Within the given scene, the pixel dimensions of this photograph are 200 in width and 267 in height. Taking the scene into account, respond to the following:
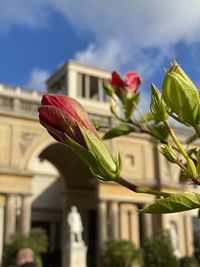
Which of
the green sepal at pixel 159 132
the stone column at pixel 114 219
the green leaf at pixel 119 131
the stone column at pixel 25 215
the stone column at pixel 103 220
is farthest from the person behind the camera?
the stone column at pixel 114 219

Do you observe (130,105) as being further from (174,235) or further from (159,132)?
(174,235)

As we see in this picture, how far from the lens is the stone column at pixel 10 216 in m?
16.3

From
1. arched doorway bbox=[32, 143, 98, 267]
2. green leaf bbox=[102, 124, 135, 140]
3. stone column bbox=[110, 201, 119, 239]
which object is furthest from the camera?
arched doorway bbox=[32, 143, 98, 267]

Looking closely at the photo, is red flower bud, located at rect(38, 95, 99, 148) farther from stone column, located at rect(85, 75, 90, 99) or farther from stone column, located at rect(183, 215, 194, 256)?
stone column, located at rect(85, 75, 90, 99)

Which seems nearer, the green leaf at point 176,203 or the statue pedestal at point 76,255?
the green leaf at point 176,203

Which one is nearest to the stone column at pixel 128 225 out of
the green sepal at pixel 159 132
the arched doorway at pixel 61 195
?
the arched doorway at pixel 61 195

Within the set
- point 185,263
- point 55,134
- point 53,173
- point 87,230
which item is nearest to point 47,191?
point 53,173

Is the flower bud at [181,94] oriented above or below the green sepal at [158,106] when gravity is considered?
below

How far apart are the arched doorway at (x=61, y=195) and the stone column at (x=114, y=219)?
1.95 meters

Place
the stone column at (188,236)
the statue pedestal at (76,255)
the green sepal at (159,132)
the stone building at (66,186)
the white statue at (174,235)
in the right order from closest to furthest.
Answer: the green sepal at (159,132), the stone building at (66,186), the statue pedestal at (76,255), the white statue at (174,235), the stone column at (188,236)

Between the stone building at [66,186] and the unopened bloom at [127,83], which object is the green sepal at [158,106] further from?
the stone building at [66,186]

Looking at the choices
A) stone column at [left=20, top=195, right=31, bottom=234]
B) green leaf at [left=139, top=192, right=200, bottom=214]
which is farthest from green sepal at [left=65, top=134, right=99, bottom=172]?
stone column at [left=20, top=195, right=31, bottom=234]

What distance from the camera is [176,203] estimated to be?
24.8 inches

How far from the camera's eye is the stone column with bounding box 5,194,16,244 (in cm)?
1634
